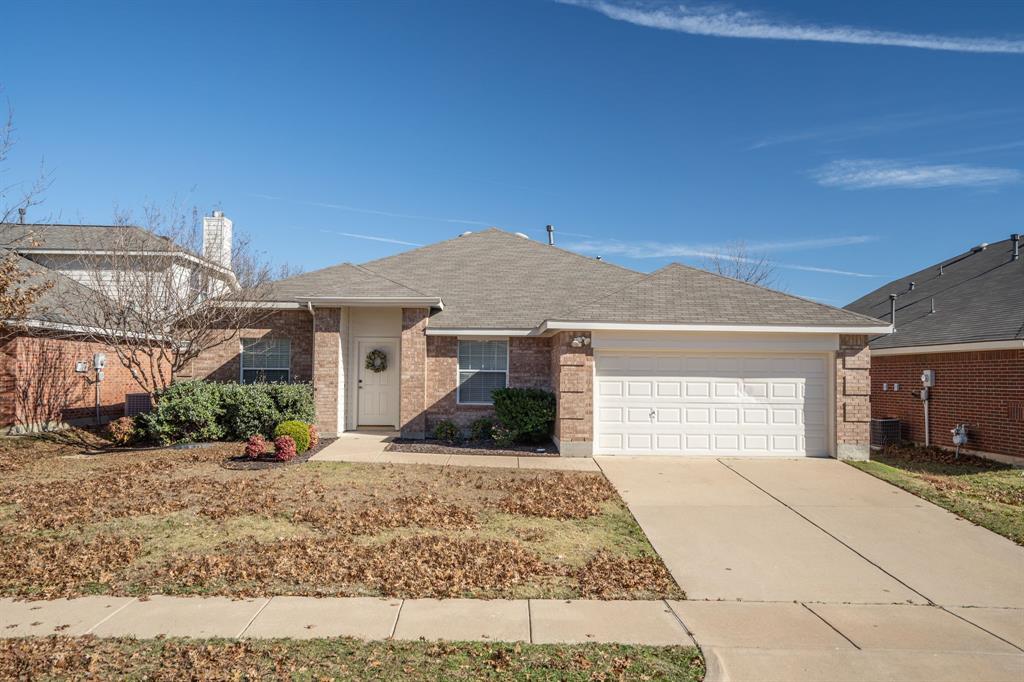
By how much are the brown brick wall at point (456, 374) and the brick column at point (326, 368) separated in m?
2.15

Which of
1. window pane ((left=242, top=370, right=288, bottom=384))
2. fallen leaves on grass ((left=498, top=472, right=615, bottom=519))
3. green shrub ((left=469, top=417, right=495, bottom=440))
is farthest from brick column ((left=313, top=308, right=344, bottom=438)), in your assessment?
fallen leaves on grass ((left=498, top=472, right=615, bottom=519))

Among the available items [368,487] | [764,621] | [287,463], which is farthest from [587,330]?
Result: [764,621]

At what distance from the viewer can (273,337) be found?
53.1ft

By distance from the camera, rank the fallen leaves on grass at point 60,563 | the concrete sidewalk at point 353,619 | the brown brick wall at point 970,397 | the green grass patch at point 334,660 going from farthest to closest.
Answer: the brown brick wall at point 970,397, the fallen leaves on grass at point 60,563, the concrete sidewalk at point 353,619, the green grass patch at point 334,660

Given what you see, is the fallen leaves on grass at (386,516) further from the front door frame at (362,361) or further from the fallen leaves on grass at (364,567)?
the front door frame at (362,361)

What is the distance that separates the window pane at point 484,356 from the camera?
15.8m

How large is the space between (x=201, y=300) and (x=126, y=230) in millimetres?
3244

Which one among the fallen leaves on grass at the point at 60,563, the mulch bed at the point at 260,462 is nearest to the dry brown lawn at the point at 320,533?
the fallen leaves on grass at the point at 60,563

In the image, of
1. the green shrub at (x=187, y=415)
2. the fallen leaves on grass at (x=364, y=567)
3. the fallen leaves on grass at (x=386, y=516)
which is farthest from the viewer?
the green shrub at (x=187, y=415)

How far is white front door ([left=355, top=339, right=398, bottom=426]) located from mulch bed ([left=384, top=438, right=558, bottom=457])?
168 cm

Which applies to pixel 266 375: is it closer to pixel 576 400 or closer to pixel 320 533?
pixel 576 400

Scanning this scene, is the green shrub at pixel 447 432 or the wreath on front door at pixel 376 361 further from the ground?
the wreath on front door at pixel 376 361

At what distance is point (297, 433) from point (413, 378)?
341 centimetres

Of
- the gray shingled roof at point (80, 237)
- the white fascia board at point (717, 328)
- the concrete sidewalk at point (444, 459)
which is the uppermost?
the gray shingled roof at point (80, 237)
